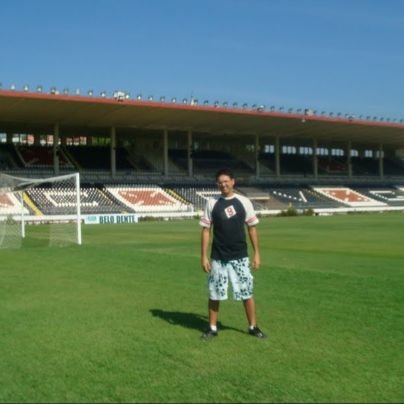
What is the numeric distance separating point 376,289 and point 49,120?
160 ft

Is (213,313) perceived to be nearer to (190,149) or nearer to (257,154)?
(190,149)

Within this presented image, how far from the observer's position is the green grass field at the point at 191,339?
554 centimetres

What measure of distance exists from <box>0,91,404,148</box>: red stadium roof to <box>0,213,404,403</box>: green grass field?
3804cm

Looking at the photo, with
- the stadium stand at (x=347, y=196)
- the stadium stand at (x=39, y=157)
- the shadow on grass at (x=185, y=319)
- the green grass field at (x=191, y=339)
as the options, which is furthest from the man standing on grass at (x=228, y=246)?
the stadium stand at (x=347, y=196)

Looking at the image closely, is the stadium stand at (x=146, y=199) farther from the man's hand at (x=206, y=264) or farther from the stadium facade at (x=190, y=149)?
the man's hand at (x=206, y=264)

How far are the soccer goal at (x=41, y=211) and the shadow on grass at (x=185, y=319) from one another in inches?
599

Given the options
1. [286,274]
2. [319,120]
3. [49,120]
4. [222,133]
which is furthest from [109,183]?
[286,274]

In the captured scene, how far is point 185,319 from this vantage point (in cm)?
872

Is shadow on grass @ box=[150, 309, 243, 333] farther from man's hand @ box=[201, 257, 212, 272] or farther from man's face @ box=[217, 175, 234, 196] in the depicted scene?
man's face @ box=[217, 175, 234, 196]

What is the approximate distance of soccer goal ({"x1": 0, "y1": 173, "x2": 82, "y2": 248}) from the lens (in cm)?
2577

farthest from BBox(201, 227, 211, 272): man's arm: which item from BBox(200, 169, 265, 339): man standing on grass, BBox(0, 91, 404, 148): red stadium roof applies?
BBox(0, 91, 404, 148): red stadium roof

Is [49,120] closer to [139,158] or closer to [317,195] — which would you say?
[139,158]

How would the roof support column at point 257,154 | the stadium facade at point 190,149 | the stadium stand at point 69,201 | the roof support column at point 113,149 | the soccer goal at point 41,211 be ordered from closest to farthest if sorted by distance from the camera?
the soccer goal at point 41,211 < the stadium stand at point 69,201 < the stadium facade at point 190,149 < the roof support column at point 113,149 < the roof support column at point 257,154

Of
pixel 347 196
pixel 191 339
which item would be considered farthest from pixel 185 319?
pixel 347 196
